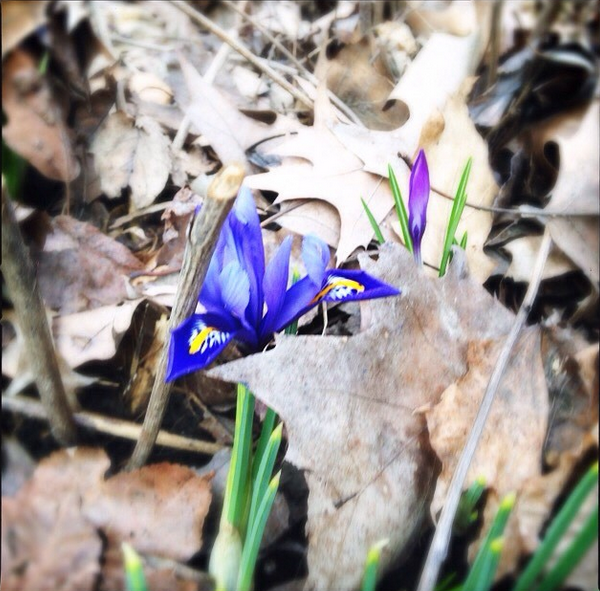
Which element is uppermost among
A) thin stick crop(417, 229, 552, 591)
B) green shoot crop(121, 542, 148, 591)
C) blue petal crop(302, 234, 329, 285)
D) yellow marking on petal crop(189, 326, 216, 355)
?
blue petal crop(302, 234, 329, 285)

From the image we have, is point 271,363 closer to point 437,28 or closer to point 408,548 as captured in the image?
point 408,548

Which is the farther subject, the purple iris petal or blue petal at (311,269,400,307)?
the purple iris petal

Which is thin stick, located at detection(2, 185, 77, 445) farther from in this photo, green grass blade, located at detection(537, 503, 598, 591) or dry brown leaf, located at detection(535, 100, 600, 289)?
dry brown leaf, located at detection(535, 100, 600, 289)

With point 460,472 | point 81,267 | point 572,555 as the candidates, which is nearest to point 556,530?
point 572,555

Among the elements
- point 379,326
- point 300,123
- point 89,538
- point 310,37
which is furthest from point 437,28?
point 89,538

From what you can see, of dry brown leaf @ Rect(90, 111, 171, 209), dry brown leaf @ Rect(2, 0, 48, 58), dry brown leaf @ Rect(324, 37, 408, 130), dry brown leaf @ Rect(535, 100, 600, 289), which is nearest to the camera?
dry brown leaf @ Rect(2, 0, 48, 58)

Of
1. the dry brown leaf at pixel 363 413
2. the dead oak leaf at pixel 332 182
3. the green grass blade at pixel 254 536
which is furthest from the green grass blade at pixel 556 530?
the dead oak leaf at pixel 332 182

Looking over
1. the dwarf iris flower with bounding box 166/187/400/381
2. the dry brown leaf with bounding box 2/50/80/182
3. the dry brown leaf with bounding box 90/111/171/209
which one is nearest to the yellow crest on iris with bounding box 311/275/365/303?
the dwarf iris flower with bounding box 166/187/400/381
